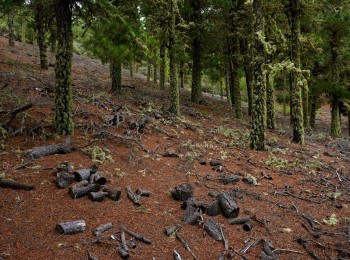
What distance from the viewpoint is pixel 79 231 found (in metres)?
5.47

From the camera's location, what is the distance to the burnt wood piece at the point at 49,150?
7940 mm

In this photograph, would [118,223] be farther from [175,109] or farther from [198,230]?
[175,109]

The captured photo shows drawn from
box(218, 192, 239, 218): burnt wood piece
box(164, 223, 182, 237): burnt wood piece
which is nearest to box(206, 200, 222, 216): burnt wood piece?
box(218, 192, 239, 218): burnt wood piece

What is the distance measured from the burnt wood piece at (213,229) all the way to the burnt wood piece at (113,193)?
195 centimetres

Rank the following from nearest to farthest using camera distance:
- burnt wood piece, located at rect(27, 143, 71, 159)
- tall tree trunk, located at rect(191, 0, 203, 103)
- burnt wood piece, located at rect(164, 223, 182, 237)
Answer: burnt wood piece, located at rect(164, 223, 182, 237) → burnt wood piece, located at rect(27, 143, 71, 159) → tall tree trunk, located at rect(191, 0, 203, 103)

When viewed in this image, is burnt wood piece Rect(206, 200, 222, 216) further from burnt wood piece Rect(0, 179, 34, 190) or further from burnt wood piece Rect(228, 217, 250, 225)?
burnt wood piece Rect(0, 179, 34, 190)

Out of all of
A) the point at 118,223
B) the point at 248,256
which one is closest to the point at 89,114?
the point at 118,223

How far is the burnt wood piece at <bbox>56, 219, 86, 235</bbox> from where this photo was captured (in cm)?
539

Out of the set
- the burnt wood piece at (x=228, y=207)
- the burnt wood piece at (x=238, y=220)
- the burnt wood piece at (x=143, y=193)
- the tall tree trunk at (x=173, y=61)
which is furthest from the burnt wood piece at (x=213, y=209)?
the tall tree trunk at (x=173, y=61)

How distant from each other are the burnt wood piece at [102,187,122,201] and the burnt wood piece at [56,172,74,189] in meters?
0.77

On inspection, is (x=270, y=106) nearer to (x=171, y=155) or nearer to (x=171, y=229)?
(x=171, y=155)

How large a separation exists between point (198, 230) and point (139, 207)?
134 centimetres

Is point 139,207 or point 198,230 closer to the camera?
point 198,230

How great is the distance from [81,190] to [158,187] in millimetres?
1919
